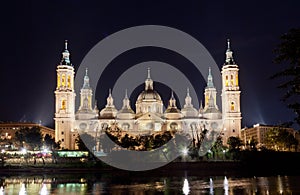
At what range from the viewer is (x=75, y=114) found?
377 ft

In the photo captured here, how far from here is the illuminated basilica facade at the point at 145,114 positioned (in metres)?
108

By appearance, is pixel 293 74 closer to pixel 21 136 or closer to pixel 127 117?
pixel 21 136

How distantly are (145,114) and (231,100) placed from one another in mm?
21292

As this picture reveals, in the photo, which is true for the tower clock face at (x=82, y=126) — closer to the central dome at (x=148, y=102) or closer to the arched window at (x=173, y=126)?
the central dome at (x=148, y=102)

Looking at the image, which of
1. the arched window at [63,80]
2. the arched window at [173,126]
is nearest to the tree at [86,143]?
the arched window at [63,80]

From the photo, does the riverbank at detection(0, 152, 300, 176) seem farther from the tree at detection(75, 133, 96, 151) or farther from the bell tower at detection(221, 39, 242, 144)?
the bell tower at detection(221, 39, 242, 144)

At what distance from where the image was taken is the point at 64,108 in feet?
355

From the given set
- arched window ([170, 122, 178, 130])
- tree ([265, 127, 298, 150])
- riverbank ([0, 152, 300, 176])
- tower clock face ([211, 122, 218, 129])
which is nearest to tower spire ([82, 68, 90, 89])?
arched window ([170, 122, 178, 130])

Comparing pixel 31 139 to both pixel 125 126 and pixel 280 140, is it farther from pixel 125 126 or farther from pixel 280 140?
pixel 280 140

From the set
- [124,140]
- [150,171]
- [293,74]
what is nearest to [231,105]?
[124,140]

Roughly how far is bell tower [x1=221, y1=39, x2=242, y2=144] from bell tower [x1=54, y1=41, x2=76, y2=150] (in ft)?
122

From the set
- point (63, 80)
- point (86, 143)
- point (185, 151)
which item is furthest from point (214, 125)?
point (185, 151)

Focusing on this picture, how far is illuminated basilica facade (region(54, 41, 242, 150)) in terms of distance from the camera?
10800 centimetres

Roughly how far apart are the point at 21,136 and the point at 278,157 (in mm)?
55747
